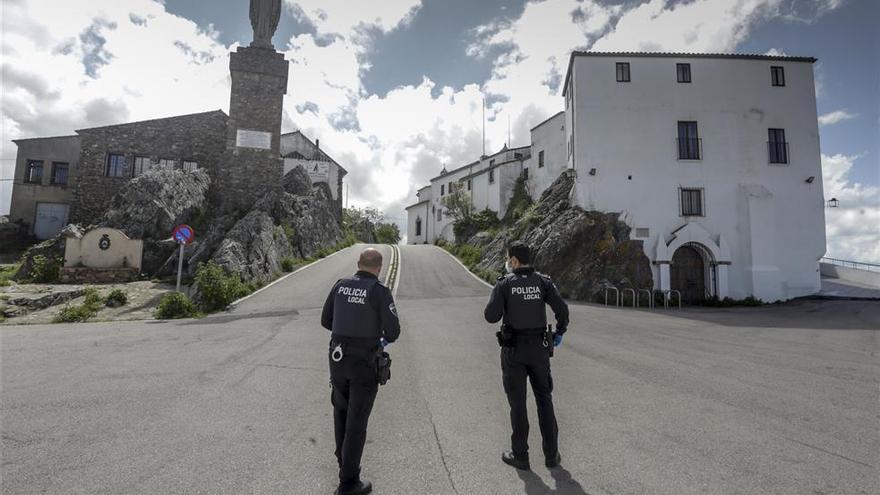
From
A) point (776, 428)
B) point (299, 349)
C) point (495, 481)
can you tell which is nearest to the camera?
point (495, 481)

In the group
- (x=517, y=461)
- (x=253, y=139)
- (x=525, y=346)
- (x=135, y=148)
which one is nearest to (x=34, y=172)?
(x=135, y=148)

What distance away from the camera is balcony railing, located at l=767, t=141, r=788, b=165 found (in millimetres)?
21938

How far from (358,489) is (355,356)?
1039mm

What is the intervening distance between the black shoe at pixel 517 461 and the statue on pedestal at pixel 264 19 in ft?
95.5

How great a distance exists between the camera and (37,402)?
4.93 meters

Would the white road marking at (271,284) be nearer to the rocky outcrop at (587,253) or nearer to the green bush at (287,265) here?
the green bush at (287,265)

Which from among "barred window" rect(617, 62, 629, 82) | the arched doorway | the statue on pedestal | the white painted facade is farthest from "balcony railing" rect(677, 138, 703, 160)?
the statue on pedestal

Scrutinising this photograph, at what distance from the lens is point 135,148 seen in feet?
81.8

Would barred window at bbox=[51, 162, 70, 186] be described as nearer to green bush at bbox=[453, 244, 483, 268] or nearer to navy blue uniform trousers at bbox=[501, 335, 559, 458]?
green bush at bbox=[453, 244, 483, 268]

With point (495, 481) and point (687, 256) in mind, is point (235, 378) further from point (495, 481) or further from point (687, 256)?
point (687, 256)

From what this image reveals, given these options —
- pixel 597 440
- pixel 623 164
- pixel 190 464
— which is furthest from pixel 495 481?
pixel 623 164

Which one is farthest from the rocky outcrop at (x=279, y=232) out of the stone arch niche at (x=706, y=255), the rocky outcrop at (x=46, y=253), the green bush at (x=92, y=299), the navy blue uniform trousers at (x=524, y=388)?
the stone arch niche at (x=706, y=255)

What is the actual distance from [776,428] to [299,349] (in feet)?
25.5

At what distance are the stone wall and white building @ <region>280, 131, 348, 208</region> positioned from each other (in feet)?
43.7
